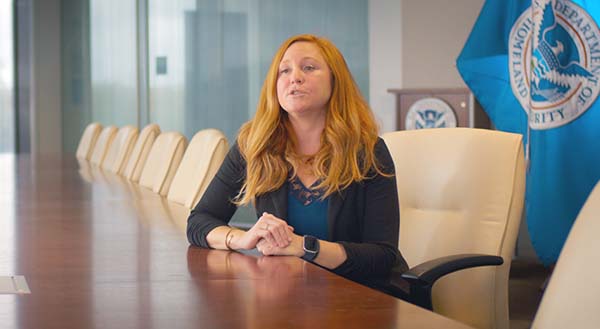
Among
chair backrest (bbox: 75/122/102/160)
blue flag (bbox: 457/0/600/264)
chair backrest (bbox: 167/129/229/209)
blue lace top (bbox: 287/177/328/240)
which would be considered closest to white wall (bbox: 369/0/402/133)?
blue flag (bbox: 457/0/600/264)

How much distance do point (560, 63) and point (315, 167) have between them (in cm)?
306

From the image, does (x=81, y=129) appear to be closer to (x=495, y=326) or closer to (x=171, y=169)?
(x=171, y=169)

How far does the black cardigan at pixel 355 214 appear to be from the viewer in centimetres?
213

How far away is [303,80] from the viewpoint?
2.28 metres

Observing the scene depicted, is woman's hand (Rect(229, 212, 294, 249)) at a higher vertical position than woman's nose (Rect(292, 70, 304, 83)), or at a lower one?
lower

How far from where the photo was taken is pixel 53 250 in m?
2.00

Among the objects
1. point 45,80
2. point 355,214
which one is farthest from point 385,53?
point 45,80

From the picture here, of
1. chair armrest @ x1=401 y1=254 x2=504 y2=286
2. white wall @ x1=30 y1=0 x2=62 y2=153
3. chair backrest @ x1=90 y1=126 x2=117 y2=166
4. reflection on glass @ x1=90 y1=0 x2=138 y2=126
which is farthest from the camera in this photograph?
white wall @ x1=30 y1=0 x2=62 y2=153

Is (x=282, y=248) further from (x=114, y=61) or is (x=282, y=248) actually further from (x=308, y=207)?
(x=114, y=61)

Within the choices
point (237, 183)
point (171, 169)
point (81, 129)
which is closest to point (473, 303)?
point (237, 183)

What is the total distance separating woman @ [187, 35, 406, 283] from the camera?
2.22 meters

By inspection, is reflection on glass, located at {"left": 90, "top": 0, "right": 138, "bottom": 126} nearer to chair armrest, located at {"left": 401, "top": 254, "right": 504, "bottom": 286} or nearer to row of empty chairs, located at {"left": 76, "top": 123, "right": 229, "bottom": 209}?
row of empty chairs, located at {"left": 76, "top": 123, "right": 229, "bottom": 209}

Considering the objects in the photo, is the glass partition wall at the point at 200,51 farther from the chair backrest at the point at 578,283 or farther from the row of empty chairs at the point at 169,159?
the chair backrest at the point at 578,283

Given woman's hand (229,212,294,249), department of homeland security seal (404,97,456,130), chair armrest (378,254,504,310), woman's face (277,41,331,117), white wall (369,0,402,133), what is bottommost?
chair armrest (378,254,504,310)
